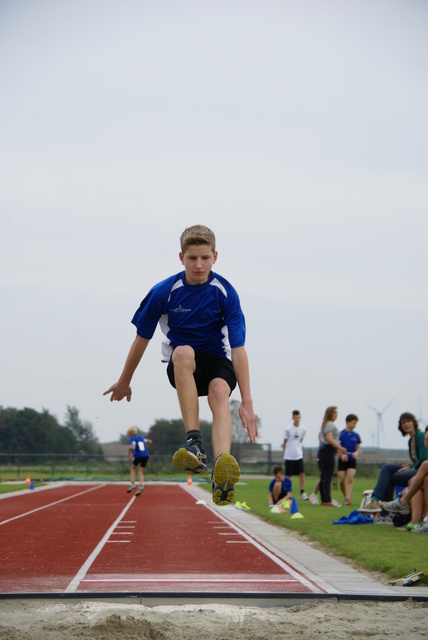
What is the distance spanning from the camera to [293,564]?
9.45 meters

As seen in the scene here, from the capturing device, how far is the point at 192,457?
494 cm

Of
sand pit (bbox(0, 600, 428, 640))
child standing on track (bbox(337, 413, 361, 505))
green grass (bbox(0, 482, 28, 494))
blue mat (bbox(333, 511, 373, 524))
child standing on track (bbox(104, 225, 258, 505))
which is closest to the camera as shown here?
child standing on track (bbox(104, 225, 258, 505))

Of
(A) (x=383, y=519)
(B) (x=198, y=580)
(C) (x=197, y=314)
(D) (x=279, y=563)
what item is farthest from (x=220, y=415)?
(A) (x=383, y=519)

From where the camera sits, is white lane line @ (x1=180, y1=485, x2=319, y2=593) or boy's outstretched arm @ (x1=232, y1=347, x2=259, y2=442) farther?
white lane line @ (x1=180, y1=485, x2=319, y2=593)

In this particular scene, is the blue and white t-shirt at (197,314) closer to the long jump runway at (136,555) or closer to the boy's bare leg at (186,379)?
the boy's bare leg at (186,379)

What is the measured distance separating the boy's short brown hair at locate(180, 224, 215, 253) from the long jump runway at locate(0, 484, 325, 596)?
3466 millimetres

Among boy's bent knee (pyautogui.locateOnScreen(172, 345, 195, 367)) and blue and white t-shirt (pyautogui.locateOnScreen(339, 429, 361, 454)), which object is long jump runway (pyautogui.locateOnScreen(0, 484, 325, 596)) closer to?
blue and white t-shirt (pyautogui.locateOnScreen(339, 429, 361, 454))

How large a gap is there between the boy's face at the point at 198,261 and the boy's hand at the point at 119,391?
3.09 ft

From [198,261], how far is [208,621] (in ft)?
9.55

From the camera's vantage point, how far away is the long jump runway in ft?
26.4

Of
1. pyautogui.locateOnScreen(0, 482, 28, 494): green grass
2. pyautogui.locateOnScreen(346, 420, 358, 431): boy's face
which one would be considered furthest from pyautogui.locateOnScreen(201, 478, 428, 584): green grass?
pyautogui.locateOnScreen(0, 482, 28, 494): green grass

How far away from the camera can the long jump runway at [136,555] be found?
26.4ft

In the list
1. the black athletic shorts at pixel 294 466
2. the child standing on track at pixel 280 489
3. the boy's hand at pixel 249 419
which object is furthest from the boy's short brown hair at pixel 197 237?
the black athletic shorts at pixel 294 466

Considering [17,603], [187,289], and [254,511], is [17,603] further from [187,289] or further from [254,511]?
[254,511]
